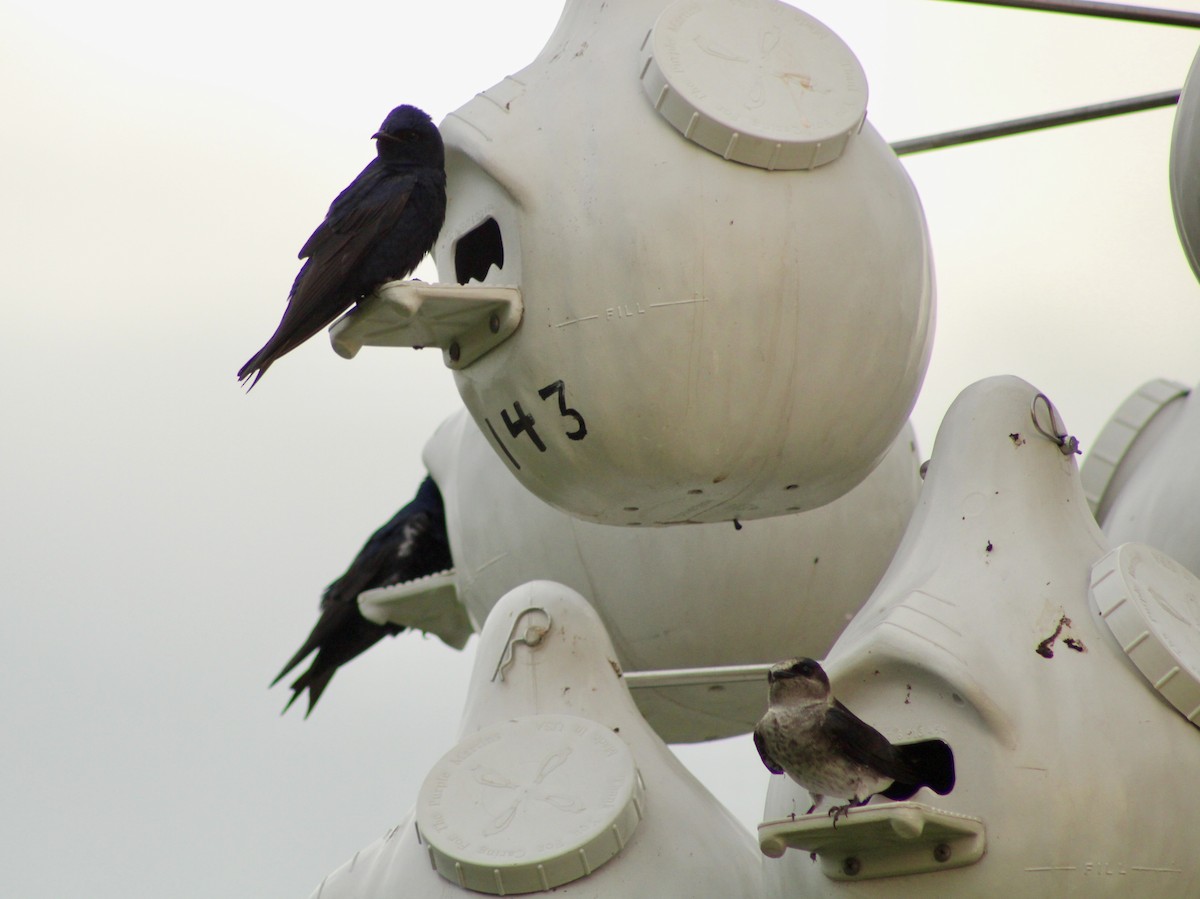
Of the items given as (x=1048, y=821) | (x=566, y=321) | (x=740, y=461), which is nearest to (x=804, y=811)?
(x=1048, y=821)

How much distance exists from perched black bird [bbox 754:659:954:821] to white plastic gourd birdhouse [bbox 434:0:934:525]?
0.81m

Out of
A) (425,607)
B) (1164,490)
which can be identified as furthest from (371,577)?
(1164,490)

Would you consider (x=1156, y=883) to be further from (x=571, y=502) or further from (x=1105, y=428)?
(x=1105, y=428)

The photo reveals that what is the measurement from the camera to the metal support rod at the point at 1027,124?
6.03 meters

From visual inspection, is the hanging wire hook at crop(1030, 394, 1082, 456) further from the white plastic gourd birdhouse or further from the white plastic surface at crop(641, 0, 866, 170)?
the white plastic surface at crop(641, 0, 866, 170)

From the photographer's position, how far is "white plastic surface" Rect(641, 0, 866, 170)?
483cm

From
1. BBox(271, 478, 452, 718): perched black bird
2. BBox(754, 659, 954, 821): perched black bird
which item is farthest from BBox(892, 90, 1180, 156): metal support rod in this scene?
BBox(271, 478, 452, 718): perched black bird

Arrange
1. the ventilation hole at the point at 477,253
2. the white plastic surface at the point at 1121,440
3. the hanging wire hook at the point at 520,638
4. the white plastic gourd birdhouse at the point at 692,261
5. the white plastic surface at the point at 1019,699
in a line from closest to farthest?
1. the white plastic surface at the point at 1019,699
2. the white plastic gourd birdhouse at the point at 692,261
3. the ventilation hole at the point at 477,253
4. the hanging wire hook at the point at 520,638
5. the white plastic surface at the point at 1121,440

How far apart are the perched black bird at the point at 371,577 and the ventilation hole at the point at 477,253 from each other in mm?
3463

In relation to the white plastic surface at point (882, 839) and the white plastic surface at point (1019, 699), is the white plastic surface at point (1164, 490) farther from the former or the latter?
the white plastic surface at point (882, 839)

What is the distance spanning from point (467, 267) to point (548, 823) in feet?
5.06

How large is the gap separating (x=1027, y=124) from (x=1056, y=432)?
59.6 inches

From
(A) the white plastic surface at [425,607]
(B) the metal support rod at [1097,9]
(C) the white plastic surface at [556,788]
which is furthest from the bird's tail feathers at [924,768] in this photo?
(A) the white plastic surface at [425,607]

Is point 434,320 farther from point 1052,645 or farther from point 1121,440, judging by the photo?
point 1121,440
